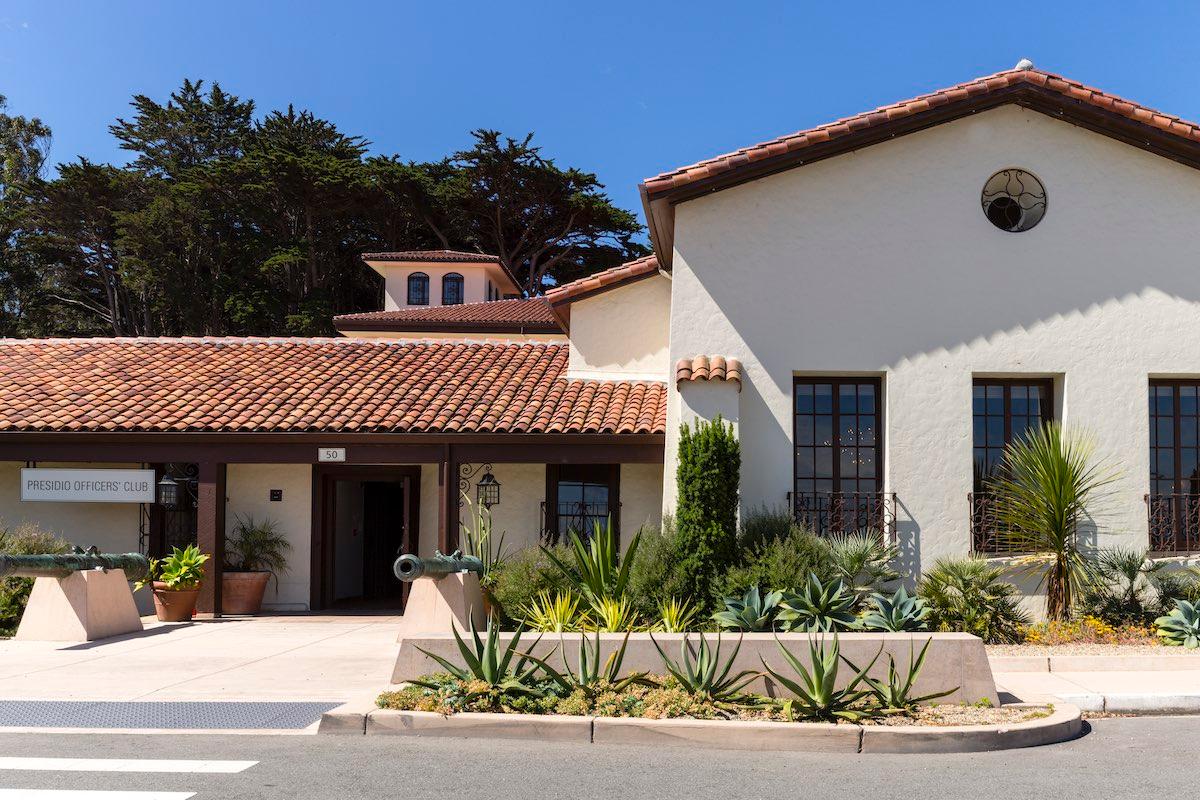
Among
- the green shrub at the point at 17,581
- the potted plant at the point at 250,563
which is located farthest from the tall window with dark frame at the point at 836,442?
the green shrub at the point at 17,581

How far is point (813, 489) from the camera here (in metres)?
13.2

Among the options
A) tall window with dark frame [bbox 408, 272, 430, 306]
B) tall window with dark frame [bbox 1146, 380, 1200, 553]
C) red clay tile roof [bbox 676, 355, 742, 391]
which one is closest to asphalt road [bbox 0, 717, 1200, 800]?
tall window with dark frame [bbox 1146, 380, 1200, 553]

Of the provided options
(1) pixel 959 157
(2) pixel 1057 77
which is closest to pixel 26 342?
(1) pixel 959 157

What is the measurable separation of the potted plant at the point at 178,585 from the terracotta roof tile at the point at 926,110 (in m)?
8.34

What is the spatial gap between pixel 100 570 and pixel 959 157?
1191cm

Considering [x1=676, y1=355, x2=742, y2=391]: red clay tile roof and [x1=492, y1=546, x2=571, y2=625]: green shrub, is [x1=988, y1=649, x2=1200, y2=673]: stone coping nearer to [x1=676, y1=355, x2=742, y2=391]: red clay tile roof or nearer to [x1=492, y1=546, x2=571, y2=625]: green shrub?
[x1=676, y1=355, x2=742, y2=391]: red clay tile roof

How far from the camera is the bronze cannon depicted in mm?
11242

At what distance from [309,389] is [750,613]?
31.1 feet

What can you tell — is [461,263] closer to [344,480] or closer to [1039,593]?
[344,480]

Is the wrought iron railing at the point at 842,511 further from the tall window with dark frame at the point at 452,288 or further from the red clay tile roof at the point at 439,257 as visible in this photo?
the tall window with dark frame at the point at 452,288

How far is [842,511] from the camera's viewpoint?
12.9 meters

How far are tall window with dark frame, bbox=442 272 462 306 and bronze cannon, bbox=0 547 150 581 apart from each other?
24.3m

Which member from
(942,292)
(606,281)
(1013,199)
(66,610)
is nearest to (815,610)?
(942,292)

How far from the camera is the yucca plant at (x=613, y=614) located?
9625 mm
